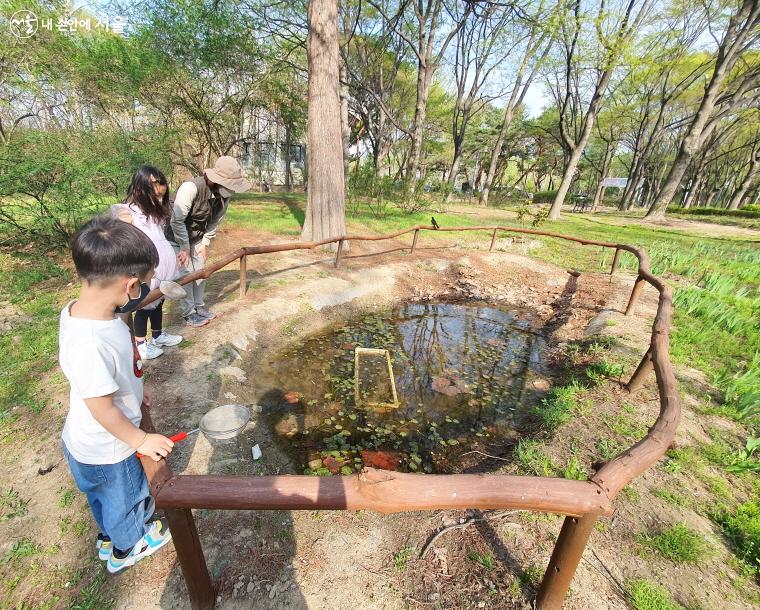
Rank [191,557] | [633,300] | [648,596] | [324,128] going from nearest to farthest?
1. [191,557]
2. [648,596]
3. [633,300]
4. [324,128]

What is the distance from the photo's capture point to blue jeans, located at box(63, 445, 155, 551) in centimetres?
165

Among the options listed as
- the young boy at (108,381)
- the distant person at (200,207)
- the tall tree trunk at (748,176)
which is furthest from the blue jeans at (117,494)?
the tall tree trunk at (748,176)

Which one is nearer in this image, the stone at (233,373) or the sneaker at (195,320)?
the stone at (233,373)

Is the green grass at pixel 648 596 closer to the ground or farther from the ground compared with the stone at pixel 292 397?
farther from the ground

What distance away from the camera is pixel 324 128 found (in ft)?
24.1

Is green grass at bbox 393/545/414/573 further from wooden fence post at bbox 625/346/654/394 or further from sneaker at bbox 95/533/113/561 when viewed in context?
wooden fence post at bbox 625/346/654/394

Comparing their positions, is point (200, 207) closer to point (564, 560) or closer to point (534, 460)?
point (534, 460)

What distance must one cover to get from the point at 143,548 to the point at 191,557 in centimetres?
63

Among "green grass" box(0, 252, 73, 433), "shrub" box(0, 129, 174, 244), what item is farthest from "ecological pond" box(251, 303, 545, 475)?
"shrub" box(0, 129, 174, 244)

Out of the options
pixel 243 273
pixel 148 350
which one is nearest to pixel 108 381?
pixel 148 350

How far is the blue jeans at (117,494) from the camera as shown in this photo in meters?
1.65

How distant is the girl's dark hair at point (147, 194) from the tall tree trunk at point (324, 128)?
15.5 ft

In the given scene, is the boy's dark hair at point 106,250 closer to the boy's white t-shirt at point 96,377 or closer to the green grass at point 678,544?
the boy's white t-shirt at point 96,377

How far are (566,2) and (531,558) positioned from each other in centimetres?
1752
